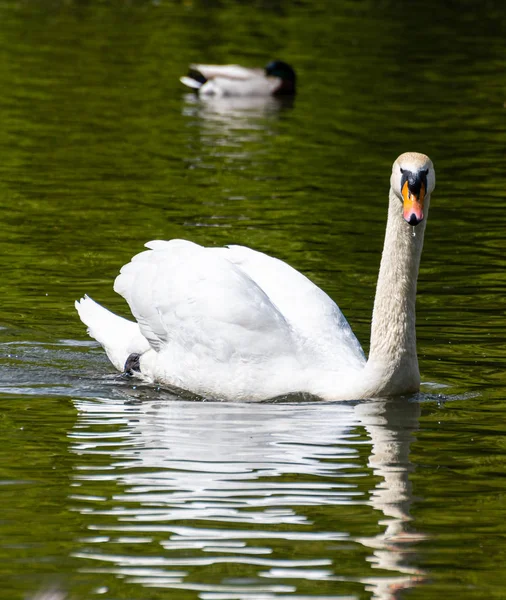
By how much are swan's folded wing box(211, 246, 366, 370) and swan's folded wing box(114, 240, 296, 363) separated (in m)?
0.19

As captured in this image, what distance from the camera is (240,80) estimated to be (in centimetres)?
2822

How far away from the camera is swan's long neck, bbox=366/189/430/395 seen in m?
9.14

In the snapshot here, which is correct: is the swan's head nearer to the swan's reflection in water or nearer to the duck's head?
the swan's reflection in water

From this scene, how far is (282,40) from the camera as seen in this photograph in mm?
35719

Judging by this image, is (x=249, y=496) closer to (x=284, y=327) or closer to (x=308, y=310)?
(x=284, y=327)

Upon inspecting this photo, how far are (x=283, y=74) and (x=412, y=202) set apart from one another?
1923 cm

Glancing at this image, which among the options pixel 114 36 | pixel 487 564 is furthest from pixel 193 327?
pixel 114 36

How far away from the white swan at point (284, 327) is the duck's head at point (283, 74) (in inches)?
707

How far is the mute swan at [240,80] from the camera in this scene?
2711 cm

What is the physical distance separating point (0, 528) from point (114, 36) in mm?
28407

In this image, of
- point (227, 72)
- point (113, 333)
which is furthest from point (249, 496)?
point (227, 72)

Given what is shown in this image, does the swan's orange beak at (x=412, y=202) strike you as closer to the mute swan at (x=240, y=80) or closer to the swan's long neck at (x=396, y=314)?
the swan's long neck at (x=396, y=314)

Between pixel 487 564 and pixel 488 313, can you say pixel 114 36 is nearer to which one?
pixel 488 313

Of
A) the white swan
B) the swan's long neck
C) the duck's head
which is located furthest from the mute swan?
the swan's long neck
